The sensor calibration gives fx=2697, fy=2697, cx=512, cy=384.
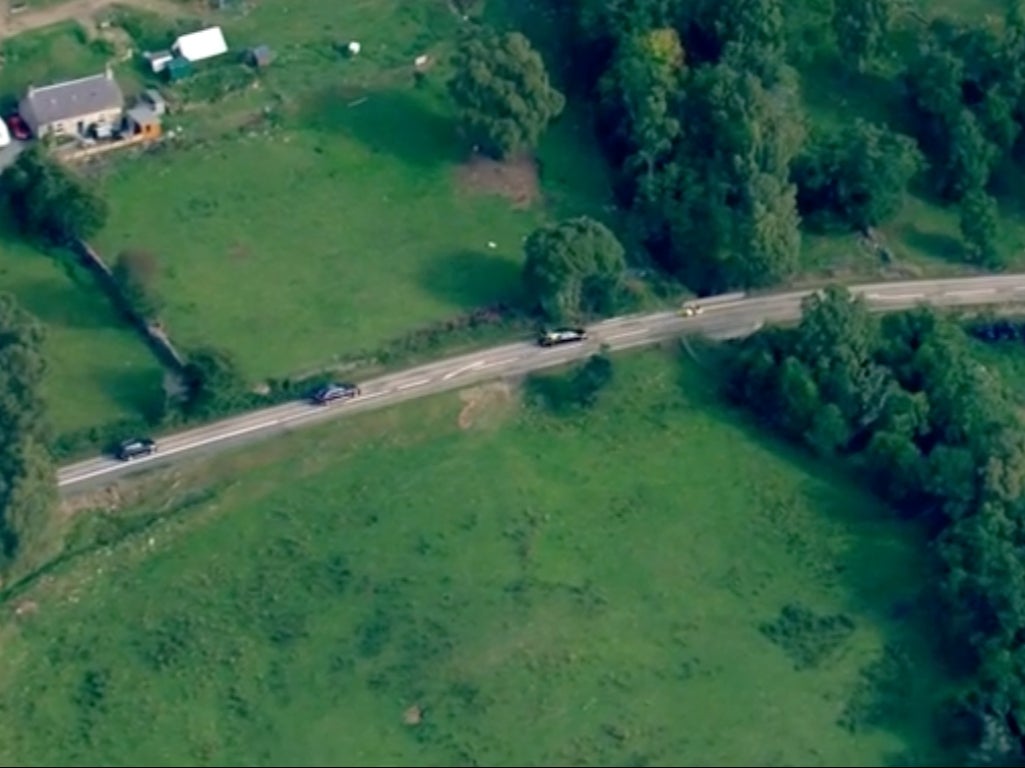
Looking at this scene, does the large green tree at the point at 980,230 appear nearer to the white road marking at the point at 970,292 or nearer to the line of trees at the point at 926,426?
the white road marking at the point at 970,292

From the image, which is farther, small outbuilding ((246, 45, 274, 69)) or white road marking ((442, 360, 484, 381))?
small outbuilding ((246, 45, 274, 69))

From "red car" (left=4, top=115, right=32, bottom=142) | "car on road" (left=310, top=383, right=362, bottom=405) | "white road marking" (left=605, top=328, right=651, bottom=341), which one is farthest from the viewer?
"red car" (left=4, top=115, right=32, bottom=142)

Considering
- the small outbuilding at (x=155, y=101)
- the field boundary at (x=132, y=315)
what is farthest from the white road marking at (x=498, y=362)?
the small outbuilding at (x=155, y=101)

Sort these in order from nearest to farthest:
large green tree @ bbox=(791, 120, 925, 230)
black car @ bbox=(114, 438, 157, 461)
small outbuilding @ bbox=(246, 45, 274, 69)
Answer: black car @ bbox=(114, 438, 157, 461) < large green tree @ bbox=(791, 120, 925, 230) < small outbuilding @ bbox=(246, 45, 274, 69)

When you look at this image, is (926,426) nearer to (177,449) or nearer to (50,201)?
(177,449)

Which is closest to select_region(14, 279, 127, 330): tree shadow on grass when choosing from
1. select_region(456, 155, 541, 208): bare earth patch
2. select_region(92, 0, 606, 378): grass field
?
select_region(92, 0, 606, 378): grass field

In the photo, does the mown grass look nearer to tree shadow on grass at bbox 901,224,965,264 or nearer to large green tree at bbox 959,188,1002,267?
tree shadow on grass at bbox 901,224,965,264

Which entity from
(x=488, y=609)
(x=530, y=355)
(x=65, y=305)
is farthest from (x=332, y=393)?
(x=488, y=609)
